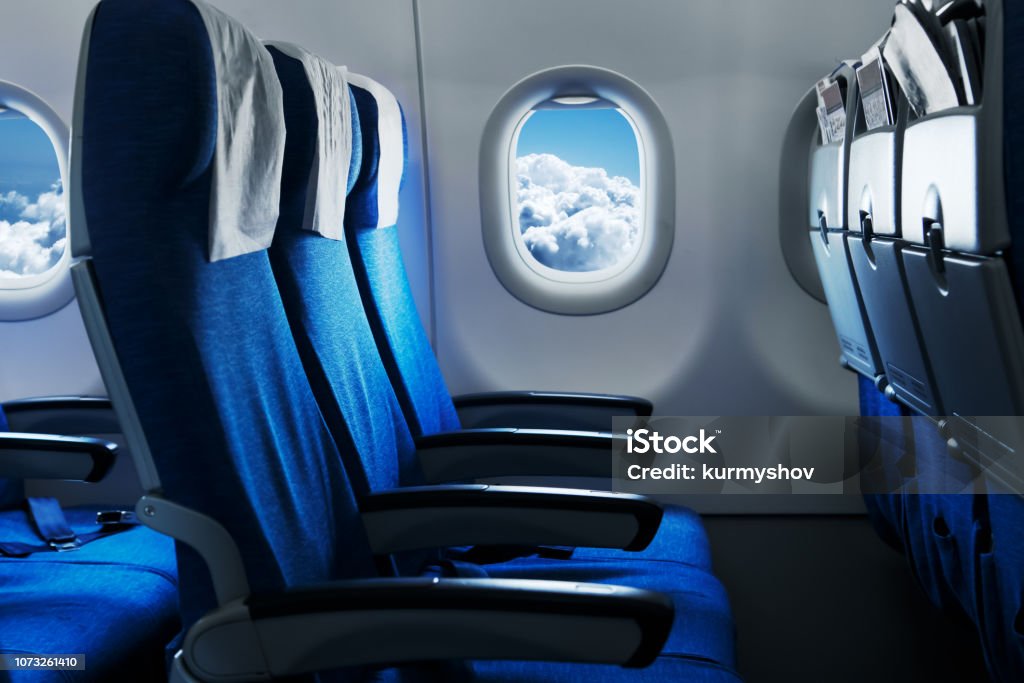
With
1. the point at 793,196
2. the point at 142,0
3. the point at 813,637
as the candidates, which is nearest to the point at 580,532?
the point at 142,0

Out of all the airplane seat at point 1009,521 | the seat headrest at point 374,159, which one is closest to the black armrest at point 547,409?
the seat headrest at point 374,159

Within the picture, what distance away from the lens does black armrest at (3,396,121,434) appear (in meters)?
2.60

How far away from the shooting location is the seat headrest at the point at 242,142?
1.20m

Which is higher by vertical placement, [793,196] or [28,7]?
[28,7]

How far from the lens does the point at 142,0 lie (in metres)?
1.10

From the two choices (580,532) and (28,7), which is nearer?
(580,532)

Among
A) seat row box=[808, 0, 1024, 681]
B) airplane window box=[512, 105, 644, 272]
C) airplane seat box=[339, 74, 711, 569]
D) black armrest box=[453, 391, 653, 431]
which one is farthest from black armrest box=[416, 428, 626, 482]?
airplane window box=[512, 105, 644, 272]

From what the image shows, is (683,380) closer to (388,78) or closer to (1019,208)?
(388,78)

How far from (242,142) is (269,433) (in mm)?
394

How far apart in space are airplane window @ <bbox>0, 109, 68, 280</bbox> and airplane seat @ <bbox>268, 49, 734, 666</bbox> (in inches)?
62.1

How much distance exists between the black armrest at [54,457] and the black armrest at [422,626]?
1.00m

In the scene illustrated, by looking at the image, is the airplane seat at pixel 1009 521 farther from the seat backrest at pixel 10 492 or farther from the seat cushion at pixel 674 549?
the seat backrest at pixel 10 492

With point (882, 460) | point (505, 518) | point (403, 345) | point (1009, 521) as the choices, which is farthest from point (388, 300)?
point (882, 460)

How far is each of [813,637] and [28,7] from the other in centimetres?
292
